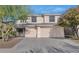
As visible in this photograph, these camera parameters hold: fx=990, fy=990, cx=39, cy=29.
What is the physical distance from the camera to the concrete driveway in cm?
2003

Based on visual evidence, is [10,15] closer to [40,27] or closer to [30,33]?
[30,33]

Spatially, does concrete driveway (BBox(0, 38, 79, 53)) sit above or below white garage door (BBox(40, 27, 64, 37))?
below

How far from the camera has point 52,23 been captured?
65.8 feet

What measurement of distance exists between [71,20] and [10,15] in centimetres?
124

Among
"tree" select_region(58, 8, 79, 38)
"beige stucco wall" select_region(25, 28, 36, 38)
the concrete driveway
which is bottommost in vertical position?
the concrete driveway

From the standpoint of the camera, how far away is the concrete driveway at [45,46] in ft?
65.7

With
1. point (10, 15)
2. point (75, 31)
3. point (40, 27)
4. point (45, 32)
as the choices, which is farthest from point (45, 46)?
point (10, 15)

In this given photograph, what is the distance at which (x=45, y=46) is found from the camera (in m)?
20.0

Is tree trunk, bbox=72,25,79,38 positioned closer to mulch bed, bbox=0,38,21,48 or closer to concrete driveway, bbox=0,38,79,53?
concrete driveway, bbox=0,38,79,53

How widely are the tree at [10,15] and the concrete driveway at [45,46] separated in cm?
31

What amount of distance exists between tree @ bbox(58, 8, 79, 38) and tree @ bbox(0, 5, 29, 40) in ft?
2.46

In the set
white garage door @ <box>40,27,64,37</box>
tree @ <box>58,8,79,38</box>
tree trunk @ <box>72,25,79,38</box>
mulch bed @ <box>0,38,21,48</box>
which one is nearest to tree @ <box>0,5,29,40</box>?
mulch bed @ <box>0,38,21,48</box>

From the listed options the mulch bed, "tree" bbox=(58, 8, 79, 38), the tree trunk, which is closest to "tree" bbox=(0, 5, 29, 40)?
the mulch bed
